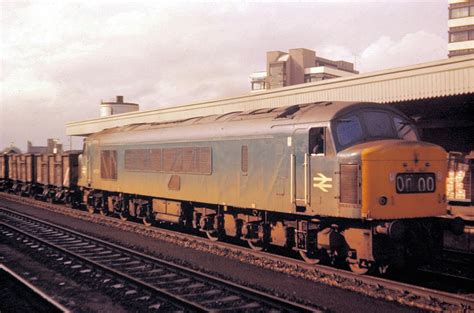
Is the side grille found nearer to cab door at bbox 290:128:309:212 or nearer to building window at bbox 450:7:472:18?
cab door at bbox 290:128:309:212

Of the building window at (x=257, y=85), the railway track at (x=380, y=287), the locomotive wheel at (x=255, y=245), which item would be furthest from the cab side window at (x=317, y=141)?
the building window at (x=257, y=85)

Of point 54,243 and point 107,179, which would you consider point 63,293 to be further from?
point 107,179

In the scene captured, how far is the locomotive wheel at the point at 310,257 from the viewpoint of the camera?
35.9ft

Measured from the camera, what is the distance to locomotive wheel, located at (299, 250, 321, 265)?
1095 centimetres

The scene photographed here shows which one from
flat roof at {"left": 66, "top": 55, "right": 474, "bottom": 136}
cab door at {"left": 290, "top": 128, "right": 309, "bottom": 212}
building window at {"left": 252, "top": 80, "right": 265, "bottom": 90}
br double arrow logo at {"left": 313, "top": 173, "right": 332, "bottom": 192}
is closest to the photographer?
br double arrow logo at {"left": 313, "top": 173, "right": 332, "bottom": 192}

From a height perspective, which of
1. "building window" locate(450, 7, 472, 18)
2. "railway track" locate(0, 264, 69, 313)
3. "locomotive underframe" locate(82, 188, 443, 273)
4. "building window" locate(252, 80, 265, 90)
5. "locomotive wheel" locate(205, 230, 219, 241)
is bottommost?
"railway track" locate(0, 264, 69, 313)

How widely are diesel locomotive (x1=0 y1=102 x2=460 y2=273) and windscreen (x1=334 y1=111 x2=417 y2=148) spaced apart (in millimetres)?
25

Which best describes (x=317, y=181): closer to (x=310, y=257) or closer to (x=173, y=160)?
(x=310, y=257)

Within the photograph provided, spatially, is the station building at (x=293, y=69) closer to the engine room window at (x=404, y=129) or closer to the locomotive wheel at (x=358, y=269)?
the engine room window at (x=404, y=129)

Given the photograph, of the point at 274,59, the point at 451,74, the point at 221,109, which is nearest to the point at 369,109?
the point at 451,74

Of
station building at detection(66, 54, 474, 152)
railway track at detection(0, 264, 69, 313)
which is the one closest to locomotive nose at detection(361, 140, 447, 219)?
A: station building at detection(66, 54, 474, 152)

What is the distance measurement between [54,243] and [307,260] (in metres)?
7.99

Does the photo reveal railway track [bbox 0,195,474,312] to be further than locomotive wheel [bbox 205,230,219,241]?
No

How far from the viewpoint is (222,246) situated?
13289 millimetres
